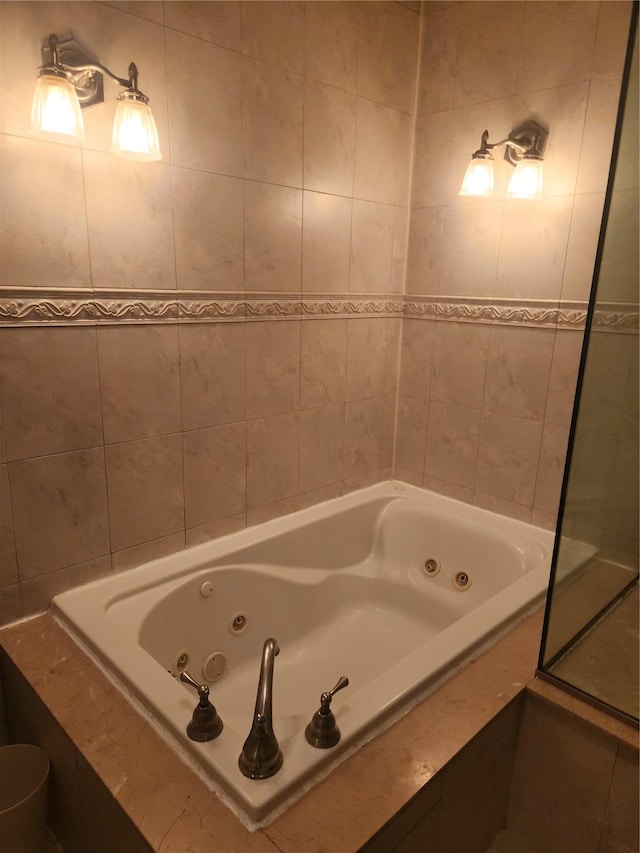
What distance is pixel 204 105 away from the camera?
1.63 m

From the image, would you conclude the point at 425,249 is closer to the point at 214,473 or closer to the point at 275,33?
the point at 275,33

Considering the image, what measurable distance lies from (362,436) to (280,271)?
808 mm

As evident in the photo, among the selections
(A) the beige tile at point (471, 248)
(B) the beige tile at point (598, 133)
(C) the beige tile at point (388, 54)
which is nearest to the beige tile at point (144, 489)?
(A) the beige tile at point (471, 248)

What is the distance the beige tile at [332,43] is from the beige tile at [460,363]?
3.19 feet

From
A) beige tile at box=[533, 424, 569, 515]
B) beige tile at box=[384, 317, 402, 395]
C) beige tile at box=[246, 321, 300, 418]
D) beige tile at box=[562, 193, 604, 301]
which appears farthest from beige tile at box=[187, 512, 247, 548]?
beige tile at box=[562, 193, 604, 301]

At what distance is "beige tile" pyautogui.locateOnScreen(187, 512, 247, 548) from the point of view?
1899 mm

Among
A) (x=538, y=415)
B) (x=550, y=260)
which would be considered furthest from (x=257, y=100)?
(x=538, y=415)

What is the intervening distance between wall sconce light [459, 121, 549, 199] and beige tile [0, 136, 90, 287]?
50.6 inches

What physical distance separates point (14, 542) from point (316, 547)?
1.05m

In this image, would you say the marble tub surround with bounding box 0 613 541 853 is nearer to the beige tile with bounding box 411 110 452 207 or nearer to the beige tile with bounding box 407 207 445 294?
the beige tile with bounding box 407 207 445 294

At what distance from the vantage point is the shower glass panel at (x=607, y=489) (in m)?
1.25

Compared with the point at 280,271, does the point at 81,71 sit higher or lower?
higher

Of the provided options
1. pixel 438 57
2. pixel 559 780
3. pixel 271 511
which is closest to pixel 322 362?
pixel 271 511

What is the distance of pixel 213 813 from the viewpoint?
1.02m
